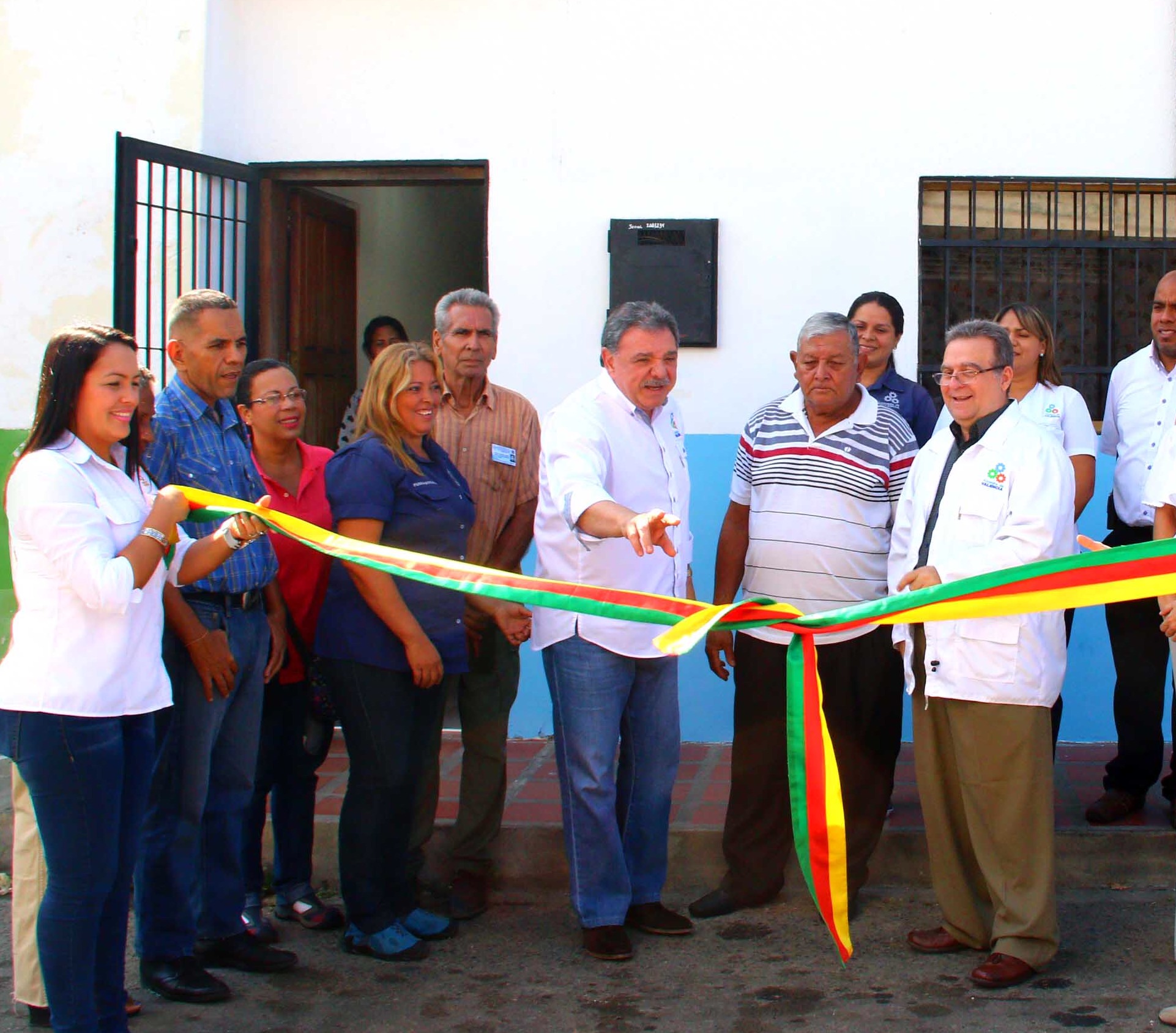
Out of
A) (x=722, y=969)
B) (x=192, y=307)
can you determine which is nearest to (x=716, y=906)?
(x=722, y=969)

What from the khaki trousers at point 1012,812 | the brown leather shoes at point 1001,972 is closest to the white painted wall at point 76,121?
the khaki trousers at point 1012,812

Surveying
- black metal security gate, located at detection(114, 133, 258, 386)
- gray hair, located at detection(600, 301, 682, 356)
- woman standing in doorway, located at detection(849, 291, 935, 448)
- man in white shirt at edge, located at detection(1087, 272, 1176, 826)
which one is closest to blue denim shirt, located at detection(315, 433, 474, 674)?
gray hair, located at detection(600, 301, 682, 356)

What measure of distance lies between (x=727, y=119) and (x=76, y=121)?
300 cm

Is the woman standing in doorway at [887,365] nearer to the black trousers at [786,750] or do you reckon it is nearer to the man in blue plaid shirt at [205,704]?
the black trousers at [786,750]

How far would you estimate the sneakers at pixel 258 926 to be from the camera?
4.06m

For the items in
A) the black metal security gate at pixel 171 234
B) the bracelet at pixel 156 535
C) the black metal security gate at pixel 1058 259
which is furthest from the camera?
the black metal security gate at pixel 1058 259

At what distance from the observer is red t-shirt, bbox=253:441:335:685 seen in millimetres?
4188

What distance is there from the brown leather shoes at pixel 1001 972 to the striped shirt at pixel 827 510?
3.48 ft

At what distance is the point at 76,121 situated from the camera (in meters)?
6.20

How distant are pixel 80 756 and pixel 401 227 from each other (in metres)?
6.42

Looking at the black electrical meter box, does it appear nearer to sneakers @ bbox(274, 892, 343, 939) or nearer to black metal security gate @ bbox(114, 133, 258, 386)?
black metal security gate @ bbox(114, 133, 258, 386)

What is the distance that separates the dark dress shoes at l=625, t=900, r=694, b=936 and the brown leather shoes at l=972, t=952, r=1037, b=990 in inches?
36.2

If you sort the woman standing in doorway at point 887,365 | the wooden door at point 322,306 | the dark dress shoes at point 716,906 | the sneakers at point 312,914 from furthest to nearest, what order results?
1. the wooden door at point 322,306
2. the woman standing in doorway at point 887,365
3. the dark dress shoes at point 716,906
4. the sneakers at point 312,914

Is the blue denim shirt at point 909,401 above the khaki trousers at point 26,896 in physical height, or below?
above
